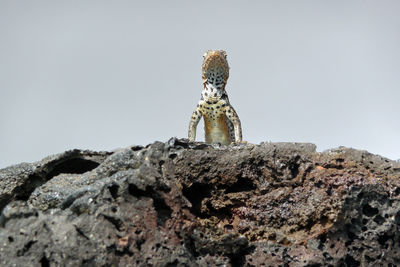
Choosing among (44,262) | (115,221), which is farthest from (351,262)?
(44,262)

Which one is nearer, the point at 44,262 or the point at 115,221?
the point at 44,262

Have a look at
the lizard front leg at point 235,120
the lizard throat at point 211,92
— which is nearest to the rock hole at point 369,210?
the lizard front leg at point 235,120

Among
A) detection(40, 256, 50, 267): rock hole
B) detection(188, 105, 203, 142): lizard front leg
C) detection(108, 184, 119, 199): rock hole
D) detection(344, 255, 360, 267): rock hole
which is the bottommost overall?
detection(344, 255, 360, 267): rock hole

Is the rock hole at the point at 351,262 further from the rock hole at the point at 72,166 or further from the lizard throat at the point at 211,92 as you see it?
the lizard throat at the point at 211,92

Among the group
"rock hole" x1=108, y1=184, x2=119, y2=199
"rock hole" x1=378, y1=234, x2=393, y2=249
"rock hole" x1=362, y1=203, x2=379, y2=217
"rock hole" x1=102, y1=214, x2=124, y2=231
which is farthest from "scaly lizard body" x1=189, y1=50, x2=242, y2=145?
"rock hole" x1=102, y1=214, x2=124, y2=231

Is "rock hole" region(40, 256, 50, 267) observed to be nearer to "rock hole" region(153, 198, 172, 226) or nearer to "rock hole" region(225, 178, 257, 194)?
"rock hole" region(153, 198, 172, 226)

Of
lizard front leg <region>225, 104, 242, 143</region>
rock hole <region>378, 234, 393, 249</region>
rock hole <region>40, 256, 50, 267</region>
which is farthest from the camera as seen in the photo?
lizard front leg <region>225, 104, 242, 143</region>

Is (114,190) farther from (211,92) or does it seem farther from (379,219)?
(211,92)
